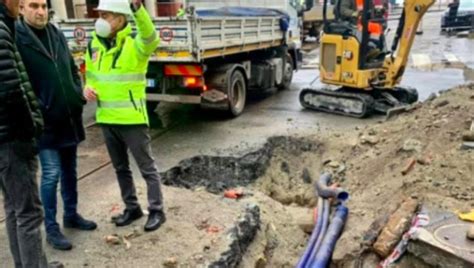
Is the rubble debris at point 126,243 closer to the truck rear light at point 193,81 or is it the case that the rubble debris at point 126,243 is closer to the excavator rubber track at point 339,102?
the truck rear light at point 193,81

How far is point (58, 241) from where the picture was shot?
3756mm

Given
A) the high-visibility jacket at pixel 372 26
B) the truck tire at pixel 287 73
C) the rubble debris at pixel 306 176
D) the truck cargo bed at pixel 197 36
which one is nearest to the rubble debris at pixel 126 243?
the rubble debris at pixel 306 176

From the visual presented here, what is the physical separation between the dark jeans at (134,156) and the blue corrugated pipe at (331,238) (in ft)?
4.83

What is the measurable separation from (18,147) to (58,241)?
1.19m

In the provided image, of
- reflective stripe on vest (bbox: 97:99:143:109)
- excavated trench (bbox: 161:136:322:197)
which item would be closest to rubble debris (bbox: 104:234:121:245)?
reflective stripe on vest (bbox: 97:99:143:109)

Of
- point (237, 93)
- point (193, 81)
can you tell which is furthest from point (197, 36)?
point (237, 93)

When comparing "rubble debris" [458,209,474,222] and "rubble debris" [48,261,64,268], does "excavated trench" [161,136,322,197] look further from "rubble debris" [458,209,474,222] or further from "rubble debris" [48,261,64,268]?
"rubble debris" [458,209,474,222]

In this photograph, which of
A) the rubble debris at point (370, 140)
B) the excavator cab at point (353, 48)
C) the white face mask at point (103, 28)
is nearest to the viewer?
the white face mask at point (103, 28)

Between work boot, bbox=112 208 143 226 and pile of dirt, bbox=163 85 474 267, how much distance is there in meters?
1.07

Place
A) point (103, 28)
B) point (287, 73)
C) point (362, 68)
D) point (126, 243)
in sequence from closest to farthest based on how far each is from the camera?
point (103, 28) → point (126, 243) → point (362, 68) → point (287, 73)

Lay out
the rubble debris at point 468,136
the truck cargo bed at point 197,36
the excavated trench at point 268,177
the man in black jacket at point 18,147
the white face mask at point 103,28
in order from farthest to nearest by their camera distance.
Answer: the truck cargo bed at point 197,36 → the rubble debris at point 468,136 → the excavated trench at point 268,177 → the white face mask at point 103,28 → the man in black jacket at point 18,147

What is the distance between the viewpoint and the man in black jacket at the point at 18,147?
2709 mm

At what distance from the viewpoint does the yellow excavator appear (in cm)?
842

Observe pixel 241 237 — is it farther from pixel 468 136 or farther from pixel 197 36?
pixel 197 36
